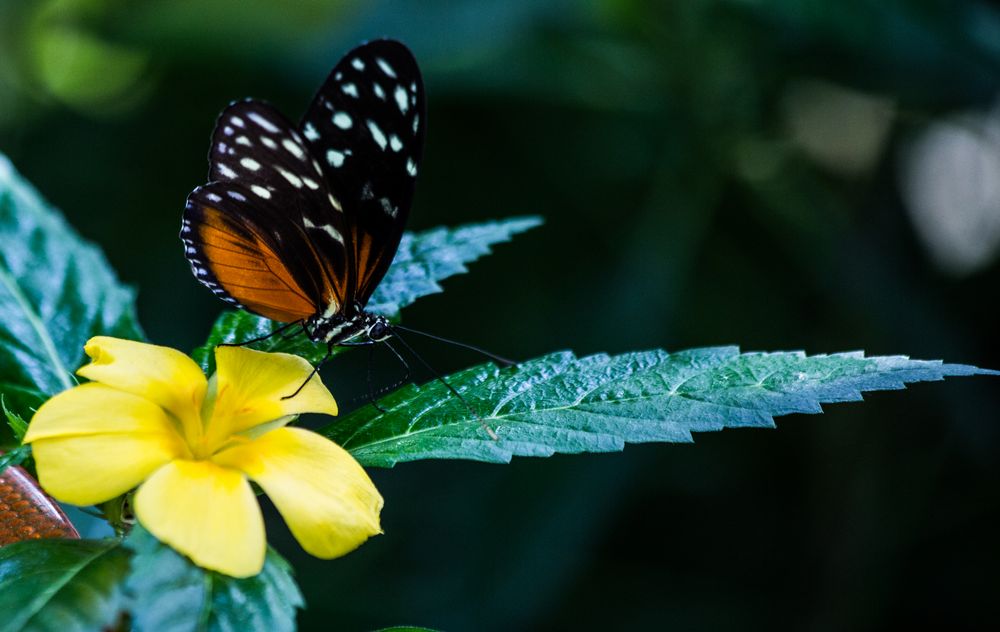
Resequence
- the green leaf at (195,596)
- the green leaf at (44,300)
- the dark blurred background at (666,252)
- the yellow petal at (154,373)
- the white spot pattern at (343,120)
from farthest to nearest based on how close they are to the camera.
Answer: the dark blurred background at (666,252)
the white spot pattern at (343,120)
the green leaf at (44,300)
the yellow petal at (154,373)
the green leaf at (195,596)

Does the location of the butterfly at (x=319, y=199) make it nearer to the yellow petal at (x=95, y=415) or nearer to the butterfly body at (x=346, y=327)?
the butterfly body at (x=346, y=327)

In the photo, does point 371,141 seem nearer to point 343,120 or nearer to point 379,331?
point 343,120

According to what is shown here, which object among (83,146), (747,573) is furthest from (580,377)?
(83,146)

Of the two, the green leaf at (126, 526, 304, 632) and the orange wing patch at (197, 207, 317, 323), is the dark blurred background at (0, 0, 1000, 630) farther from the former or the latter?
the green leaf at (126, 526, 304, 632)

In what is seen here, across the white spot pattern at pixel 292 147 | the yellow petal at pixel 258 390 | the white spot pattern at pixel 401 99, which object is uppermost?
the white spot pattern at pixel 401 99

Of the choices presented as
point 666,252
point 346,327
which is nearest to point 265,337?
point 346,327

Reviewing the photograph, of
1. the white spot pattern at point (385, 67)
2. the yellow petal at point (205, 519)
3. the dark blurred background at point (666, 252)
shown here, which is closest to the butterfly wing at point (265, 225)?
the white spot pattern at point (385, 67)

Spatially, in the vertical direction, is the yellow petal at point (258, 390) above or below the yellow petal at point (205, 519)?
below

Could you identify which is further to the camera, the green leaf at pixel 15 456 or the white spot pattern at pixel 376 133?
the white spot pattern at pixel 376 133
